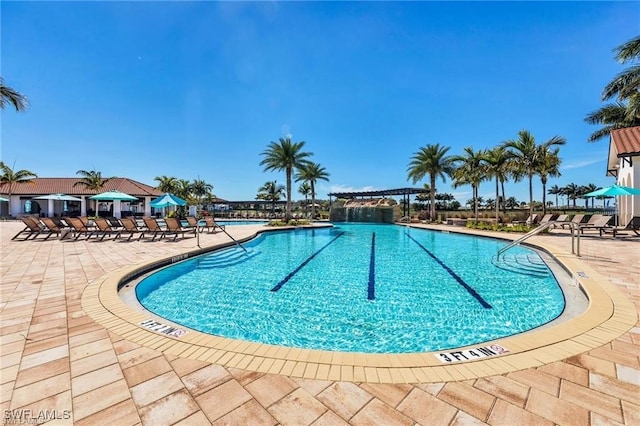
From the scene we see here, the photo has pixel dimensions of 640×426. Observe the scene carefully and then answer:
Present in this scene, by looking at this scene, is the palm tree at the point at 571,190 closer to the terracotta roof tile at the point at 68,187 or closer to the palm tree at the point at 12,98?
the terracotta roof tile at the point at 68,187

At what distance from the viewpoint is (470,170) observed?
24094 mm

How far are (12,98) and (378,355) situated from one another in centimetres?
1325

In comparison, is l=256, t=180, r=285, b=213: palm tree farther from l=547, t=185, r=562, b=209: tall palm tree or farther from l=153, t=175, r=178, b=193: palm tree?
l=547, t=185, r=562, b=209: tall palm tree

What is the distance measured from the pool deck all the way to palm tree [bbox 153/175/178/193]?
34.6m

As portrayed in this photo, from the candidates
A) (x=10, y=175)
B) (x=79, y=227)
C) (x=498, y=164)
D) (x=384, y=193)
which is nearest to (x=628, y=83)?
(x=498, y=164)

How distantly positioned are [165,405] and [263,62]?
13.4 meters

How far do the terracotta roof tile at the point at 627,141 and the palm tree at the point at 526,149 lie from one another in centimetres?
295

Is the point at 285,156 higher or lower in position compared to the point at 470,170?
higher

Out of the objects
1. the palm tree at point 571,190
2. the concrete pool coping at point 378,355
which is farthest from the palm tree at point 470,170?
the palm tree at point 571,190

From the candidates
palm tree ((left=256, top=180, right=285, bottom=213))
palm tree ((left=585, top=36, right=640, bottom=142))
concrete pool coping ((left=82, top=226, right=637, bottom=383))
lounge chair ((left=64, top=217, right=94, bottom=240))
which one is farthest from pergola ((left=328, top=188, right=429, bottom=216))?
concrete pool coping ((left=82, top=226, right=637, bottom=383))

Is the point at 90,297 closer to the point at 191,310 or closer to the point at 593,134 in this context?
the point at 191,310

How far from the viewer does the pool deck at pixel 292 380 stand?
169 centimetres

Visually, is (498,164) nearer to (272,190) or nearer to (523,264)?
(523,264)

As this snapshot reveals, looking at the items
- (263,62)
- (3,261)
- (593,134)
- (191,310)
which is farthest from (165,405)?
(593,134)
